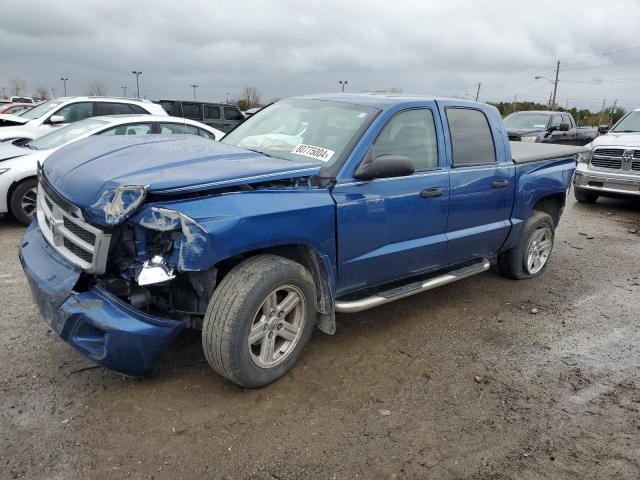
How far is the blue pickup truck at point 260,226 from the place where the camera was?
2.87 m

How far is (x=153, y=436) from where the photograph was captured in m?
2.84

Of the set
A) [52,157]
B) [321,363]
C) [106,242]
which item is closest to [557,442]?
[321,363]

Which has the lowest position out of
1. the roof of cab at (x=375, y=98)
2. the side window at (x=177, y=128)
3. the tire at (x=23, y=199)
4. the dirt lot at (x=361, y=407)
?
the dirt lot at (x=361, y=407)

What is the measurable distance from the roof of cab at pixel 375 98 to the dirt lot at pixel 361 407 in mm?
1779

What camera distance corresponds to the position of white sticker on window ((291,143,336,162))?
371cm

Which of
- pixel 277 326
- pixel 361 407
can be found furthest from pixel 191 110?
pixel 361 407

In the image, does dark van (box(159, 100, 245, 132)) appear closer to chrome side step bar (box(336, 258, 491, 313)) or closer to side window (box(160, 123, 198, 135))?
side window (box(160, 123, 198, 135))

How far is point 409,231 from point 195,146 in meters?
1.69

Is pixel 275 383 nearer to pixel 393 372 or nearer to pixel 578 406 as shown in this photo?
pixel 393 372

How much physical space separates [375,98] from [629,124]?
8.79 m

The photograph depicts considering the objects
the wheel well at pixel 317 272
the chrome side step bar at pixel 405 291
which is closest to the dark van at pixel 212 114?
the chrome side step bar at pixel 405 291

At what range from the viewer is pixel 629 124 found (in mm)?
10734

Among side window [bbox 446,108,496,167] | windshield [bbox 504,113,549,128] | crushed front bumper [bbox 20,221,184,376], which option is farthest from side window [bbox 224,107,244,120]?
crushed front bumper [bbox 20,221,184,376]

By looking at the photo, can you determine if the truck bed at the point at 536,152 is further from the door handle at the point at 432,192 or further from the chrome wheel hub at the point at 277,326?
the chrome wheel hub at the point at 277,326
